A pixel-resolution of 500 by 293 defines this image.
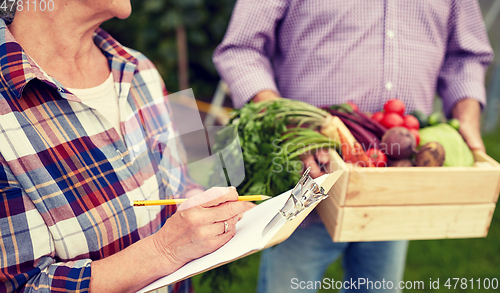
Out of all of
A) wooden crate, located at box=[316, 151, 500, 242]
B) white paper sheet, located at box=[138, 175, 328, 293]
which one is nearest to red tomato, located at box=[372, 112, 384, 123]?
wooden crate, located at box=[316, 151, 500, 242]

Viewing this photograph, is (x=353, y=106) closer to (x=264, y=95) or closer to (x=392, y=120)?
(x=392, y=120)

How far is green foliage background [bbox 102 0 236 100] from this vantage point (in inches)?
189

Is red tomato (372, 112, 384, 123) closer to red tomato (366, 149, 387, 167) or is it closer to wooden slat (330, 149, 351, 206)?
red tomato (366, 149, 387, 167)

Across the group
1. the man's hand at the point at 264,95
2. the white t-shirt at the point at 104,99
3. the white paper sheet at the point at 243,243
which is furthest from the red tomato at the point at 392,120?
the white t-shirt at the point at 104,99

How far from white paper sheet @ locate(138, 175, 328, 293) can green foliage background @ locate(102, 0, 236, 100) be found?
4320 millimetres

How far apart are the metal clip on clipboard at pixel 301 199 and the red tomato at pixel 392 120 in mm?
890

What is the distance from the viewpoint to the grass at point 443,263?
258 centimetres

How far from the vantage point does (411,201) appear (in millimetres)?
1257

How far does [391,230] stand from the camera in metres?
1.30

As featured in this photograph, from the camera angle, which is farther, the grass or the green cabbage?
the grass

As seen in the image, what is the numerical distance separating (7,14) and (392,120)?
1.41 meters

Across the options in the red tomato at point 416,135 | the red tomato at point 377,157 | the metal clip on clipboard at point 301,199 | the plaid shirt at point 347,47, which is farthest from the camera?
the plaid shirt at point 347,47

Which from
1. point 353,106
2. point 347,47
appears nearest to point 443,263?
point 353,106

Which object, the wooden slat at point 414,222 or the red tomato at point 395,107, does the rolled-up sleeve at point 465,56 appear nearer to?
the red tomato at point 395,107
